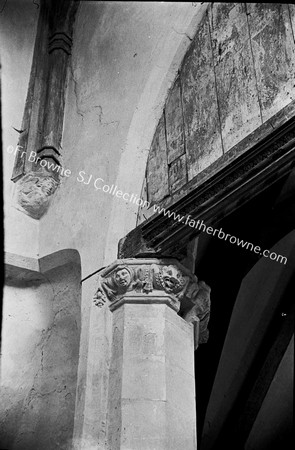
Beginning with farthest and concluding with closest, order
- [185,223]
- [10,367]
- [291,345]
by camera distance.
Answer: [291,345] < [10,367] < [185,223]

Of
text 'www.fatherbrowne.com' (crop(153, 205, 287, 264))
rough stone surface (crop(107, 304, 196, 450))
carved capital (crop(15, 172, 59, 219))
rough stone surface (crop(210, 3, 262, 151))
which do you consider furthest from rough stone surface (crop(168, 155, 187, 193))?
carved capital (crop(15, 172, 59, 219))

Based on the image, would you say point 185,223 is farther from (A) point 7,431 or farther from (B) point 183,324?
(A) point 7,431

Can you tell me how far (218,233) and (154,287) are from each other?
32.8 inches

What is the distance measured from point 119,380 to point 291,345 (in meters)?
4.77

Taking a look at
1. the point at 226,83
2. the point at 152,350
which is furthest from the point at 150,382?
the point at 226,83

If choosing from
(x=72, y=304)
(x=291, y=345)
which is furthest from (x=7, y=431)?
(x=291, y=345)

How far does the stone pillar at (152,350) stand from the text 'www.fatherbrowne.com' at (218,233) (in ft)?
0.94

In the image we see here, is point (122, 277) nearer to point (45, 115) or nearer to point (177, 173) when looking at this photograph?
point (177, 173)

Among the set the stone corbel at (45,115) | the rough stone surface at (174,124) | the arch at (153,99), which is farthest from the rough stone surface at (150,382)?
the stone corbel at (45,115)

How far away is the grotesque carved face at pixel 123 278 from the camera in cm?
411

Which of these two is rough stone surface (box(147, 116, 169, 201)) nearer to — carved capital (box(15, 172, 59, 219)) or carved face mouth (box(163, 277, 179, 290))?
carved face mouth (box(163, 277, 179, 290))

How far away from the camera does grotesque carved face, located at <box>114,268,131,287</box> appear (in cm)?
411

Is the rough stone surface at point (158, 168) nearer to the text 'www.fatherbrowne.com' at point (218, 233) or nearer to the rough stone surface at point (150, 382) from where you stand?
the text 'www.fatherbrowne.com' at point (218, 233)

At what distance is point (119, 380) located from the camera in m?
3.81
